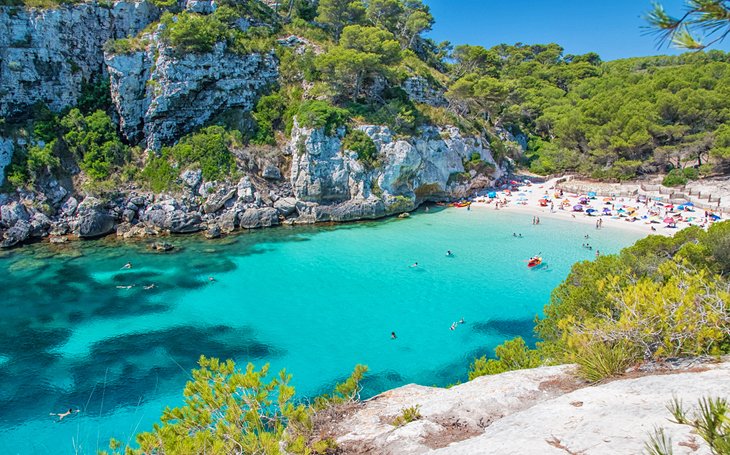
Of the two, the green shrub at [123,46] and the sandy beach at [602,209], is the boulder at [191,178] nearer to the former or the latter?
the green shrub at [123,46]

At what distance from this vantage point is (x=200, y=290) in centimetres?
2358

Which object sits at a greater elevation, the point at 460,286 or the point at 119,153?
the point at 119,153

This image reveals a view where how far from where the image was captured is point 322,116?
37.3 meters

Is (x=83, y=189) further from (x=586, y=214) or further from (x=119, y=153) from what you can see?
(x=586, y=214)

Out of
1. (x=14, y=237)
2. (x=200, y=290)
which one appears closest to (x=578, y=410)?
(x=200, y=290)

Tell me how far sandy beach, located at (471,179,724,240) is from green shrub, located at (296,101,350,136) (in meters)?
16.1

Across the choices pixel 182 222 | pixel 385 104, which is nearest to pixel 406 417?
pixel 182 222

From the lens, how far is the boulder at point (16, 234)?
30.1 meters

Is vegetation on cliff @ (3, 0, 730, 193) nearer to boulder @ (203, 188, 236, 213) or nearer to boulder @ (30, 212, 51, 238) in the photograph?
boulder @ (203, 188, 236, 213)

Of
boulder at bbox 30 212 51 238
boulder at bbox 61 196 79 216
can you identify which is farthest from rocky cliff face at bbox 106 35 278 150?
boulder at bbox 30 212 51 238

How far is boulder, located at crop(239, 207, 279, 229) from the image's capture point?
35031 mm

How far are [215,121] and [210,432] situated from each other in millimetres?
39161

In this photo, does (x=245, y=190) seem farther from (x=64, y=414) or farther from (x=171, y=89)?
(x=64, y=414)

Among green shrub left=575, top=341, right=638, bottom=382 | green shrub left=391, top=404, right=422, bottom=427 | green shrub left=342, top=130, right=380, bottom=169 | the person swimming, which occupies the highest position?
green shrub left=342, top=130, right=380, bottom=169
